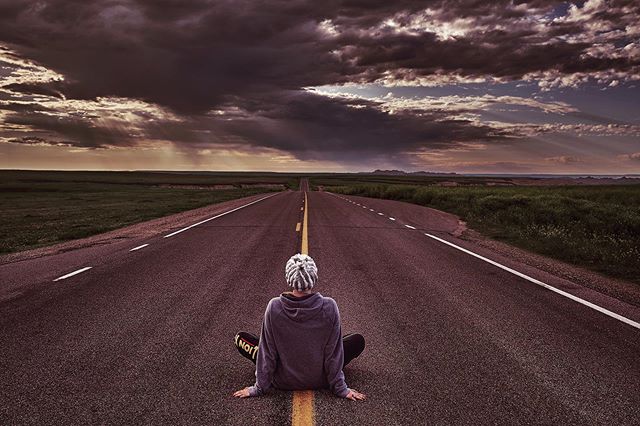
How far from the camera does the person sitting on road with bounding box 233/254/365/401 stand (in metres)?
3.80

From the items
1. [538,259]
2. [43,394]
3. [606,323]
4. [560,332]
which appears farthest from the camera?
[538,259]

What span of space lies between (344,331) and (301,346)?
1.57m

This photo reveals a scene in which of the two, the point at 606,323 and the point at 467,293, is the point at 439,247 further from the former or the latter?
the point at 606,323

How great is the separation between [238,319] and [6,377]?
8.20 ft

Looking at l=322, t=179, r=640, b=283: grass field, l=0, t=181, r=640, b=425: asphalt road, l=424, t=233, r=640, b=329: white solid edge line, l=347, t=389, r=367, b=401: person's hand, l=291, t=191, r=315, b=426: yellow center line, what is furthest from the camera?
l=322, t=179, r=640, b=283: grass field

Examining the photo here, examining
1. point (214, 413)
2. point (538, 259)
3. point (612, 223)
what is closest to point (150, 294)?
point (214, 413)

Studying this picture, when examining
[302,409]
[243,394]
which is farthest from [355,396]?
[243,394]

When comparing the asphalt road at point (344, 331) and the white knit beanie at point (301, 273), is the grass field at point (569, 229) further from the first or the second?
the white knit beanie at point (301, 273)

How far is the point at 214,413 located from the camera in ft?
11.5

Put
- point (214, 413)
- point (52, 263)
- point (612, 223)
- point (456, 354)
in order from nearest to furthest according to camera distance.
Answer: point (214, 413), point (456, 354), point (52, 263), point (612, 223)

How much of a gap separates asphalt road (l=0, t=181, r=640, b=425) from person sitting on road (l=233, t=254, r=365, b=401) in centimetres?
14

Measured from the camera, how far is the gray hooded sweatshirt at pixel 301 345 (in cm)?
381

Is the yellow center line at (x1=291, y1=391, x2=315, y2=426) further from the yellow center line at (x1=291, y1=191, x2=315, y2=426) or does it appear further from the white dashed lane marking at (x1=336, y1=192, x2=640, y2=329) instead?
the white dashed lane marking at (x1=336, y1=192, x2=640, y2=329)

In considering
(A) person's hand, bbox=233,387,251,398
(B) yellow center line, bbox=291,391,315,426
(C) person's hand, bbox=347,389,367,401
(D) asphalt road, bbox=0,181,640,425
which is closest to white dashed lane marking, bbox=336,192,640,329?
(D) asphalt road, bbox=0,181,640,425
